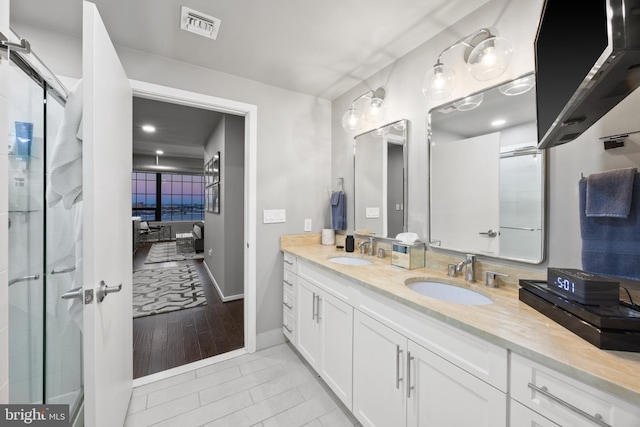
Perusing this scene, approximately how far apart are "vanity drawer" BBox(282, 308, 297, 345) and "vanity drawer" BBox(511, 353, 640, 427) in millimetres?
1714

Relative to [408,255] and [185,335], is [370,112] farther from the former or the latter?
[185,335]

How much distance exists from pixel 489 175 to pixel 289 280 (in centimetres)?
174

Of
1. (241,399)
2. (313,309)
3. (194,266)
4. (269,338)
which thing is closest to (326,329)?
(313,309)

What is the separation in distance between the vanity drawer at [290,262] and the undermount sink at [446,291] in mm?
1051

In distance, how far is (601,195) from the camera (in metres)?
0.94

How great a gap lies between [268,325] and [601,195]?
243cm

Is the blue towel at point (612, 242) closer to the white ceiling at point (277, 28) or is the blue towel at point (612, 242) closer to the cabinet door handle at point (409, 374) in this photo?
the cabinet door handle at point (409, 374)

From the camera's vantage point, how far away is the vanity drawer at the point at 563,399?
1.96 ft

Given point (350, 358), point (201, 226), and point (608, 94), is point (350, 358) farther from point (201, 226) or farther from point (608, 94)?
point (201, 226)

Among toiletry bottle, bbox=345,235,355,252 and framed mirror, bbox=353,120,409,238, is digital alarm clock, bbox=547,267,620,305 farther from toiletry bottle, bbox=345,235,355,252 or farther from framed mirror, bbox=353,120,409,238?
toiletry bottle, bbox=345,235,355,252

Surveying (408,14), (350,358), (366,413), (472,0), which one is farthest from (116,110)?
(366,413)

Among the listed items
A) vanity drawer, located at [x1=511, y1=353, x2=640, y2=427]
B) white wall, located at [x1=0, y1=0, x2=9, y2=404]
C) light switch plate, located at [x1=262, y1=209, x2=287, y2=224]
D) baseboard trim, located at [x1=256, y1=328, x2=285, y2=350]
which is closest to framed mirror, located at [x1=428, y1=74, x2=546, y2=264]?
vanity drawer, located at [x1=511, y1=353, x2=640, y2=427]

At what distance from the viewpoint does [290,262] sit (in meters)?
2.29

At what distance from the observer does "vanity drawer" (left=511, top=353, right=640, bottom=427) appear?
597 mm
